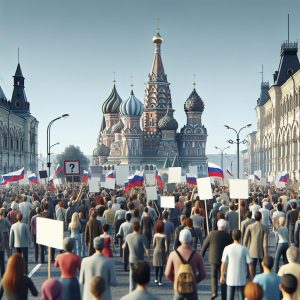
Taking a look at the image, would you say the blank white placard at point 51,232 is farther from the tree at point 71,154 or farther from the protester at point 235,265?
the tree at point 71,154

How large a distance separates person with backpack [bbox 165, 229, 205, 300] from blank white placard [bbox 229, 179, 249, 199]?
26.1 ft

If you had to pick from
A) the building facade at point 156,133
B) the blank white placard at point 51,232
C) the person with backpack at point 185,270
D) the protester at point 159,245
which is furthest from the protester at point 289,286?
the building facade at point 156,133

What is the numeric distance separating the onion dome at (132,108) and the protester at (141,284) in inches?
4905

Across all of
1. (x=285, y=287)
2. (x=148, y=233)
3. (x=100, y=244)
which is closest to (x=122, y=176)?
(x=148, y=233)

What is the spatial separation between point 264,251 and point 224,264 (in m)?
2.21

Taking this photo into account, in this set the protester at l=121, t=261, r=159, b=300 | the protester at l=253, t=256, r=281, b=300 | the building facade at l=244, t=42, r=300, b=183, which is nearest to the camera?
the protester at l=121, t=261, r=159, b=300

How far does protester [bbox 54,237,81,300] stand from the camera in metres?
8.37

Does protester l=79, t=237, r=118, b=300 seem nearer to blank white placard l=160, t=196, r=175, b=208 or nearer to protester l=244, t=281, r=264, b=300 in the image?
protester l=244, t=281, r=264, b=300

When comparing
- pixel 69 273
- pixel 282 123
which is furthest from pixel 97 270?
pixel 282 123

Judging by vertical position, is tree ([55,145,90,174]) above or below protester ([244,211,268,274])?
above

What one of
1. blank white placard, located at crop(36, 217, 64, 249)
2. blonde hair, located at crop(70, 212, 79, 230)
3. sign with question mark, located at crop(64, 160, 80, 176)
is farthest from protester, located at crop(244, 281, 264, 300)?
sign with question mark, located at crop(64, 160, 80, 176)

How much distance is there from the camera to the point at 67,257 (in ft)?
29.4

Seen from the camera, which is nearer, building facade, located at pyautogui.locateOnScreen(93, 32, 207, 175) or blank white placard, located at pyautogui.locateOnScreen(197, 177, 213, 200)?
blank white placard, located at pyautogui.locateOnScreen(197, 177, 213, 200)

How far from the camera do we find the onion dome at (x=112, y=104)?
485 ft
